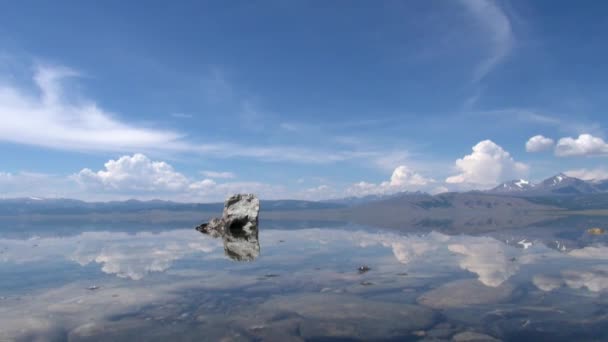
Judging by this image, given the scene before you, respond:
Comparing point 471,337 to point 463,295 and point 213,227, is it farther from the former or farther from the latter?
point 213,227

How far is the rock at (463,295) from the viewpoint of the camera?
18.7 m

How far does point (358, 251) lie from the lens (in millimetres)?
43000

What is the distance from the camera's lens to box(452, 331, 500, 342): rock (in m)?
13.5

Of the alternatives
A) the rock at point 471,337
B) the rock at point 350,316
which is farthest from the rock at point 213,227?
the rock at point 471,337

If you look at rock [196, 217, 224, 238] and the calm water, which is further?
rock [196, 217, 224, 238]

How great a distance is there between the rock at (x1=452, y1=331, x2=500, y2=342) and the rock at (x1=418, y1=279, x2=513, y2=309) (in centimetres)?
385

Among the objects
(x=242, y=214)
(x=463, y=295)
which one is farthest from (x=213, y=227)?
(x=463, y=295)

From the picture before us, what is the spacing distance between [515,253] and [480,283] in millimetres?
18143

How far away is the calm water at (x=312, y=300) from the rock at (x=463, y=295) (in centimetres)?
5

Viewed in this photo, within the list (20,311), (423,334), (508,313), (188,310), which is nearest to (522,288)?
(508,313)

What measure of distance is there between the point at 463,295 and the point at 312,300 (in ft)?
25.8

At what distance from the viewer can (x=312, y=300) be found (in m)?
20.0

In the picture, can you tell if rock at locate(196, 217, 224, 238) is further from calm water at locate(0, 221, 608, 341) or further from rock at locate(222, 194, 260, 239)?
calm water at locate(0, 221, 608, 341)

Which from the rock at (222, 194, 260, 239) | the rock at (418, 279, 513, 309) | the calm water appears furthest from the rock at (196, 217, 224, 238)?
the rock at (418, 279, 513, 309)
